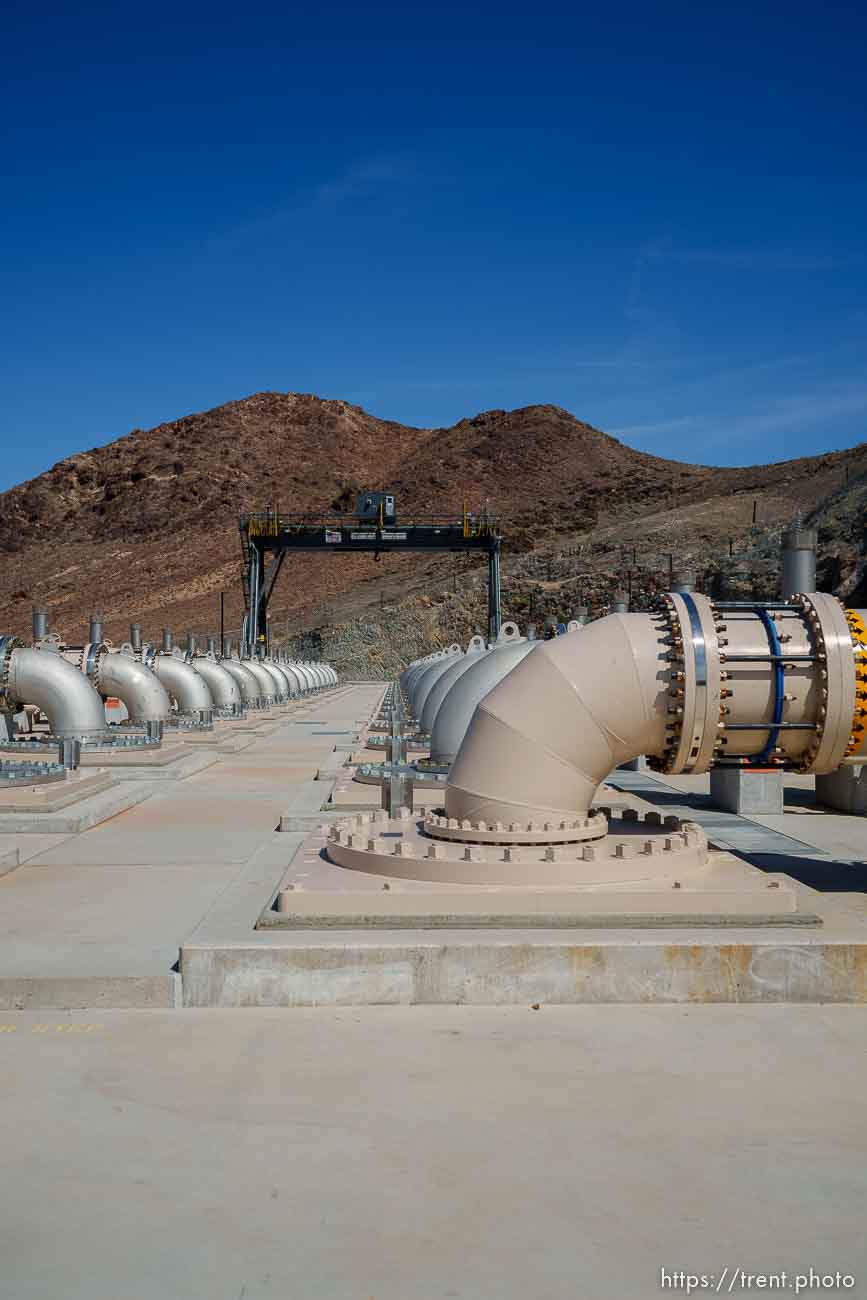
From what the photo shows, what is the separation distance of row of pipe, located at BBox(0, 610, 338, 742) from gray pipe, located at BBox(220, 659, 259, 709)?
0.03 metres

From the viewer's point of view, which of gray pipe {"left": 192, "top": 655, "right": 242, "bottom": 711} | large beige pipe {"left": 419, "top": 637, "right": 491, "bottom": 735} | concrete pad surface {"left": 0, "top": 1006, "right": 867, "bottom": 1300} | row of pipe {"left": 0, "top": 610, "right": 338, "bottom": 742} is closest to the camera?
concrete pad surface {"left": 0, "top": 1006, "right": 867, "bottom": 1300}

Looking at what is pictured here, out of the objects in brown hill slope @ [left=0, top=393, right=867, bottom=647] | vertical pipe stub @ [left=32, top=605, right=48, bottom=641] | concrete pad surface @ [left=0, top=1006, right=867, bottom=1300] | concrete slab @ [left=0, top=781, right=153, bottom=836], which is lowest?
concrete pad surface @ [left=0, top=1006, right=867, bottom=1300]

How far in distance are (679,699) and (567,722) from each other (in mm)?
552

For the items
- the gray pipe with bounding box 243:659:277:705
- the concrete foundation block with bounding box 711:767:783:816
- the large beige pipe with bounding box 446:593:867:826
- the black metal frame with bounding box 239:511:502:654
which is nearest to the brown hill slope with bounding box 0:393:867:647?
the black metal frame with bounding box 239:511:502:654

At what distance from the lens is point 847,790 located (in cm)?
1139

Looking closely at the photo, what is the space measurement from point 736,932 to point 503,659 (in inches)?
245

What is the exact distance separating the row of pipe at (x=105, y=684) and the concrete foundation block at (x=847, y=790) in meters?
9.22

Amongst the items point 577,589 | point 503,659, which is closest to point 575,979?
point 503,659

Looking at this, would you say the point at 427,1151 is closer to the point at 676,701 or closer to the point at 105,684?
the point at 676,701

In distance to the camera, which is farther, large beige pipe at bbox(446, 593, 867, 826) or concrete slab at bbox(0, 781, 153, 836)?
concrete slab at bbox(0, 781, 153, 836)

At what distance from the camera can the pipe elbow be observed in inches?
236

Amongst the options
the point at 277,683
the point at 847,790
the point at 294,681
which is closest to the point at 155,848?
the point at 847,790

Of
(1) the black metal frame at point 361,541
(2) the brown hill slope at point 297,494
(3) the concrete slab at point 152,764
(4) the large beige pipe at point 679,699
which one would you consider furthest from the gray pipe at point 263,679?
(2) the brown hill slope at point 297,494

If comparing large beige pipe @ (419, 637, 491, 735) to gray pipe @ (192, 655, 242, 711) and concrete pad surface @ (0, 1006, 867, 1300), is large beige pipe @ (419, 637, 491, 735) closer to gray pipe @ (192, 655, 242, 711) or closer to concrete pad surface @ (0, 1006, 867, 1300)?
gray pipe @ (192, 655, 242, 711)
